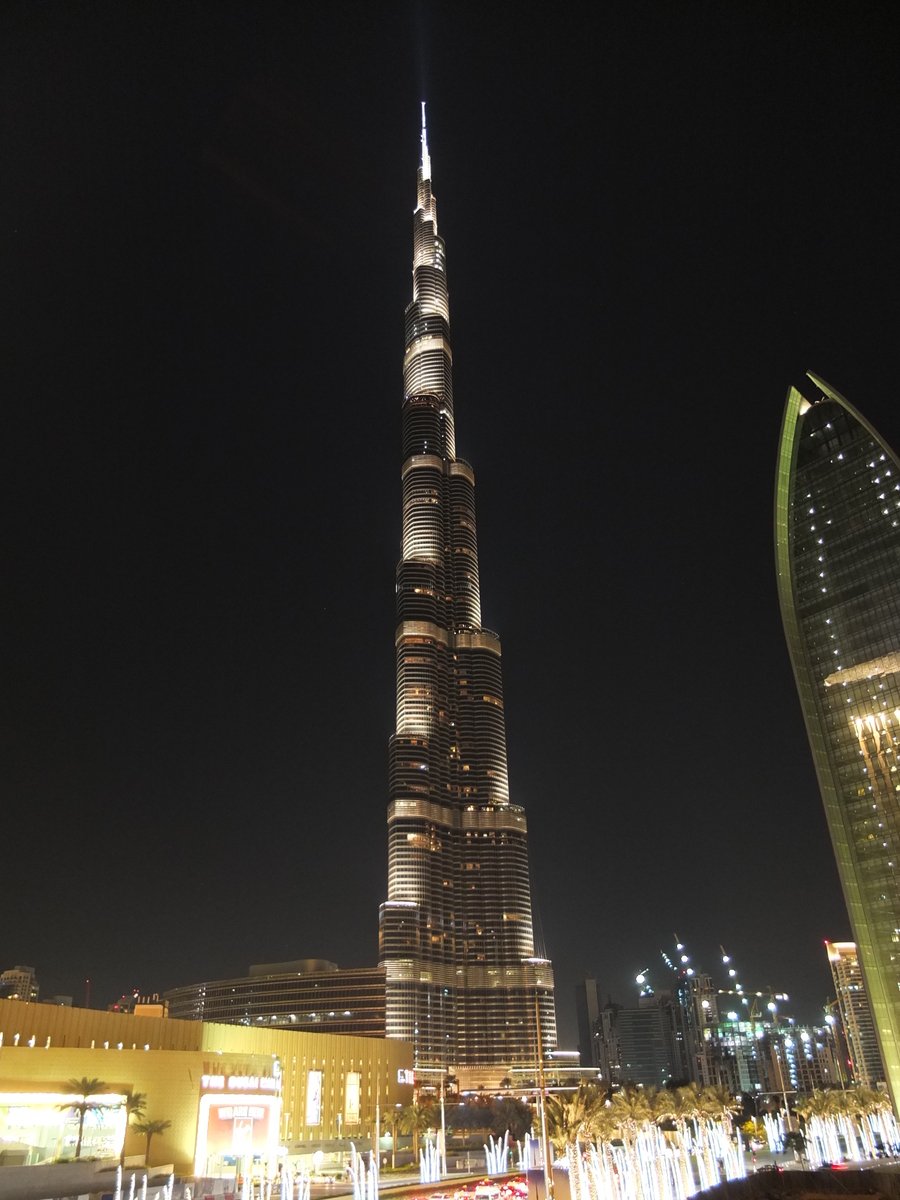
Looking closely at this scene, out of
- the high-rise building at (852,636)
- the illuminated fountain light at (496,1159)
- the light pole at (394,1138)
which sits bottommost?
the illuminated fountain light at (496,1159)

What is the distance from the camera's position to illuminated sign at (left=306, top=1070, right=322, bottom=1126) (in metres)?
129

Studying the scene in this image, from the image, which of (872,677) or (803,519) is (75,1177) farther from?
(803,519)

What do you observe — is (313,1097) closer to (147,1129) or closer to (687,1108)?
(147,1129)

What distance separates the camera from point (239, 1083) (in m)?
104

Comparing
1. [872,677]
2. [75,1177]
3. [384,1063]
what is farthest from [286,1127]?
[872,677]

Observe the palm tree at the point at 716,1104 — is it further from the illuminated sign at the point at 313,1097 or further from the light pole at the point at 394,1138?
the illuminated sign at the point at 313,1097

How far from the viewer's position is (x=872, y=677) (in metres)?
122

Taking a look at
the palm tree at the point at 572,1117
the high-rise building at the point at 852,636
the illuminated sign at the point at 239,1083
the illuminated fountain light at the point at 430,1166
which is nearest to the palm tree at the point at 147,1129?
the illuminated sign at the point at 239,1083

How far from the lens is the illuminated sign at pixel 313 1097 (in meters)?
129

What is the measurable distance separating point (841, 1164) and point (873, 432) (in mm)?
88925

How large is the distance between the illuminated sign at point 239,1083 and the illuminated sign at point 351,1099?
34.3 meters

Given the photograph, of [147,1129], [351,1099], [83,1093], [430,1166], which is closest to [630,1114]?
[430,1166]

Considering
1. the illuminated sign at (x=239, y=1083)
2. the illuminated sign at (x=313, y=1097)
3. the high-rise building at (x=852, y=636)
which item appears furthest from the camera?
the illuminated sign at (x=313, y=1097)

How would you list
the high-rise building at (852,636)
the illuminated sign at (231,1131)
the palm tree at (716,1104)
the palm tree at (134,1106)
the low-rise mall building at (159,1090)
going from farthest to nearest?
1. the high-rise building at (852,636)
2. the illuminated sign at (231,1131)
3. the palm tree at (716,1104)
4. the palm tree at (134,1106)
5. the low-rise mall building at (159,1090)
